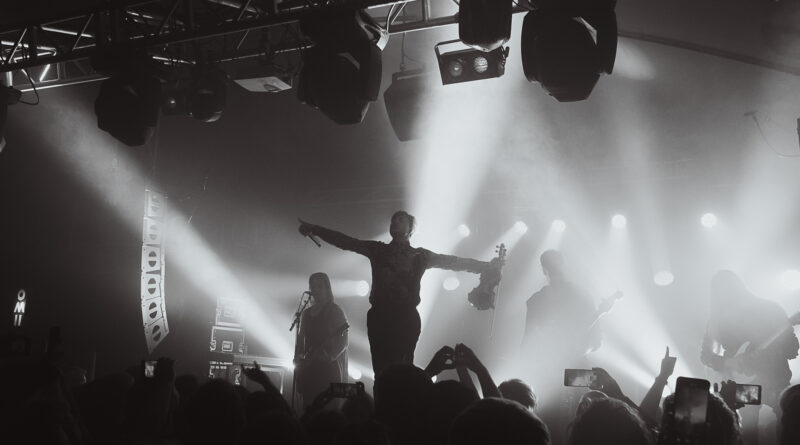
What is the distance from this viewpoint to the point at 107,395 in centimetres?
299

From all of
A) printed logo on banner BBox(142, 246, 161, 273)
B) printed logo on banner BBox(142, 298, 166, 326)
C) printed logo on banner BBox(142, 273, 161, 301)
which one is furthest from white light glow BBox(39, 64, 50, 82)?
printed logo on banner BBox(142, 298, 166, 326)

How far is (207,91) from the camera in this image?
6539mm

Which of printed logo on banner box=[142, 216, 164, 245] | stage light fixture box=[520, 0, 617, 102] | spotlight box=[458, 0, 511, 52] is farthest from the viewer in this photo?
printed logo on banner box=[142, 216, 164, 245]

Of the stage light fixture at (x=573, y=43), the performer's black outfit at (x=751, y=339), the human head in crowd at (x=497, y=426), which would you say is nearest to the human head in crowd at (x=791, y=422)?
the human head in crowd at (x=497, y=426)

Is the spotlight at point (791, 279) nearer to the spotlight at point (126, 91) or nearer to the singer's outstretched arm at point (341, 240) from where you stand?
the singer's outstretched arm at point (341, 240)

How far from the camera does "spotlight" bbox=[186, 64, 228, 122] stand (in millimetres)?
6531

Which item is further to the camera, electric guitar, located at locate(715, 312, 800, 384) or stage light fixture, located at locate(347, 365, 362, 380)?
stage light fixture, located at locate(347, 365, 362, 380)

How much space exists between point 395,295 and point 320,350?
1687 millimetres

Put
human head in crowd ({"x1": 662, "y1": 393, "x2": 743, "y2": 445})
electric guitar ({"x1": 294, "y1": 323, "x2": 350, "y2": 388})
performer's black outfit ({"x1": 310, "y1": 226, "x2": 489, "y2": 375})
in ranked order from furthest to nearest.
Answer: electric guitar ({"x1": 294, "y1": 323, "x2": 350, "y2": 388}) < performer's black outfit ({"x1": 310, "y1": 226, "x2": 489, "y2": 375}) < human head in crowd ({"x1": 662, "y1": 393, "x2": 743, "y2": 445})

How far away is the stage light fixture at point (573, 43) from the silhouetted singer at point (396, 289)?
1.37 meters

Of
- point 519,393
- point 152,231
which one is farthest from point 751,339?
point 152,231

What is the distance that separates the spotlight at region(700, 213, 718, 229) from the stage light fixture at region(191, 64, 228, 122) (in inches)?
286

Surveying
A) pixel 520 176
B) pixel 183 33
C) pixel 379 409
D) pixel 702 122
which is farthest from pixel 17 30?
pixel 702 122

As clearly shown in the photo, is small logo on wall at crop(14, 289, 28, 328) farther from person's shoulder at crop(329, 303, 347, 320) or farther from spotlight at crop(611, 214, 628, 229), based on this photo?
spotlight at crop(611, 214, 628, 229)
